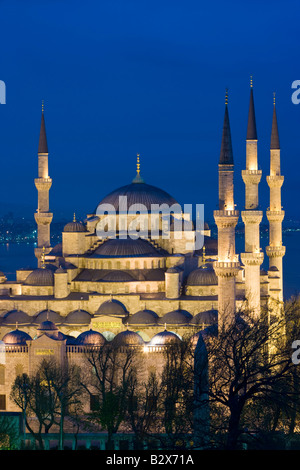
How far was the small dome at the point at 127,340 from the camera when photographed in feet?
82.4

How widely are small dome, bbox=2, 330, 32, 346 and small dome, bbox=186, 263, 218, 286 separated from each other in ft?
20.1

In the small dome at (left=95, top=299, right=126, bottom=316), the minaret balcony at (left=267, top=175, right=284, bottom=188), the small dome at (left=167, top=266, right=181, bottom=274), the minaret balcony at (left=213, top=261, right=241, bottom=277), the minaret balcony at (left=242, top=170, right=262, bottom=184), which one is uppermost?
the minaret balcony at (left=267, top=175, right=284, bottom=188)

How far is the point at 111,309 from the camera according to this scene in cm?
2830

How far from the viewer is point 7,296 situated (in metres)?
30.5

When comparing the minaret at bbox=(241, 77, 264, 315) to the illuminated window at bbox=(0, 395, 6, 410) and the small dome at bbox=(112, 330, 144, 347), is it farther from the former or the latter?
the illuminated window at bbox=(0, 395, 6, 410)

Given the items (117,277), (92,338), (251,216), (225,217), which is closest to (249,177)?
(251,216)

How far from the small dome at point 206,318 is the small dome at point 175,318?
0.25 meters

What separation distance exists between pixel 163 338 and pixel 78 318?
3.91m

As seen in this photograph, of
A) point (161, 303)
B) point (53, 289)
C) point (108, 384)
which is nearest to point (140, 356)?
point (108, 384)

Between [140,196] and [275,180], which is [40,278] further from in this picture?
[275,180]

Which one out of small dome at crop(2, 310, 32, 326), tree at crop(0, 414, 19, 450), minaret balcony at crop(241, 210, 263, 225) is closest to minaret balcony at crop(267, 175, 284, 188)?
minaret balcony at crop(241, 210, 263, 225)

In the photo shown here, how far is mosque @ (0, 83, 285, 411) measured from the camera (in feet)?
84.0
